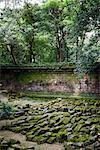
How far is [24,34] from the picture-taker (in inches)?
794

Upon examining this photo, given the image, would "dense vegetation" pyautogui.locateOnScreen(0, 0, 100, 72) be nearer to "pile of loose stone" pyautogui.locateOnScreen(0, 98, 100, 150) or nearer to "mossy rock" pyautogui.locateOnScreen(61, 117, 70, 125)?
"pile of loose stone" pyautogui.locateOnScreen(0, 98, 100, 150)

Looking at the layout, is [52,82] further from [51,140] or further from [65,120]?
[51,140]

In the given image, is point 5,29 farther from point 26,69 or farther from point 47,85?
point 47,85

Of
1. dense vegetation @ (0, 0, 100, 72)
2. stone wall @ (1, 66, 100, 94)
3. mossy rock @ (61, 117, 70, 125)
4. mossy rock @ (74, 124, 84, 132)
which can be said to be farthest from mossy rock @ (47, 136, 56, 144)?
stone wall @ (1, 66, 100, 94)

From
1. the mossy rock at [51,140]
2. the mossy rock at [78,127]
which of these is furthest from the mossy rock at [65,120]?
→ the mossy rock at [51,140]

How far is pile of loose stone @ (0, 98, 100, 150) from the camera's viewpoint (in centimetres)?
945

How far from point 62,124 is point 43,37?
10396mm

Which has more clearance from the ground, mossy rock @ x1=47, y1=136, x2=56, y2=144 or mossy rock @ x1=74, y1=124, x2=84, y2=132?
mossy rock @ x1=74, y1=124, x2=84, y2=132

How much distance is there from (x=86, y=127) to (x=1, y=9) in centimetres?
1350

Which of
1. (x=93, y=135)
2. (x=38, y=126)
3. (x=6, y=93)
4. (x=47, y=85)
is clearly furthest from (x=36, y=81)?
(x=93, y=135)

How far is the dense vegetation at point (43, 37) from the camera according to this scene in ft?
55.7

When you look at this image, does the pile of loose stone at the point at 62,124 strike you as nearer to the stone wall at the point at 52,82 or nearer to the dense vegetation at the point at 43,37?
the stone wall at the point at 52,82

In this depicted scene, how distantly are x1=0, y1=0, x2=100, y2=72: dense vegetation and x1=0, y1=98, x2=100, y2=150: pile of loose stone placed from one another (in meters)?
3.46

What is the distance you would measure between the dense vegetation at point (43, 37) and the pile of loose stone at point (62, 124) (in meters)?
3.46
